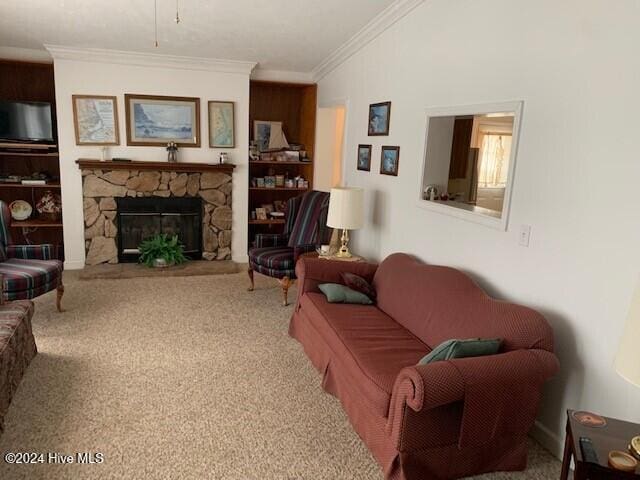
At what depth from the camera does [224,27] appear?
404 centimetres

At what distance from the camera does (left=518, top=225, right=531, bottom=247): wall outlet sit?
2463 millimetres

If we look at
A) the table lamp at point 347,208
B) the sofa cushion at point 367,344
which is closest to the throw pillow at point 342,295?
the sofa cushion at point 367,344

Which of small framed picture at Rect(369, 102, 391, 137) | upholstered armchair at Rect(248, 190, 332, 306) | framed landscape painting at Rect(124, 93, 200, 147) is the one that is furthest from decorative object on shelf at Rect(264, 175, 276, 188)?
small framed picture at Rect(369, 102, 391, 137)

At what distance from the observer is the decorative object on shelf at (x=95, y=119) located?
5.12m

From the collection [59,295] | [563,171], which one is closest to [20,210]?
[59,295]

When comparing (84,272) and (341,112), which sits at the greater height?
(341,112)

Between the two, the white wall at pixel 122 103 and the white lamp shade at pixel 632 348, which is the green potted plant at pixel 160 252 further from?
the white lamp shade at pixel 632 348

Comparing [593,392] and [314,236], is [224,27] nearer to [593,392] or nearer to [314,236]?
[314,236]

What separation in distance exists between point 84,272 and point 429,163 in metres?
3.92

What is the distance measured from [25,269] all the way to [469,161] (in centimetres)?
381

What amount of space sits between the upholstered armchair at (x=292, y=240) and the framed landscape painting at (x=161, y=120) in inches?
62.6

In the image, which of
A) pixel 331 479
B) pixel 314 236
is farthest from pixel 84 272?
pixel 331 479

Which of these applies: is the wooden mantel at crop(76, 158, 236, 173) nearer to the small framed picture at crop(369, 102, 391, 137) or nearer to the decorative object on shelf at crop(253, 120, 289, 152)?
the decorative object on shelf at crop(253, 120, 289, 152)

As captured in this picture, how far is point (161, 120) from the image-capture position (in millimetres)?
5398
